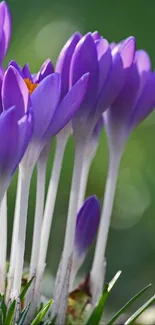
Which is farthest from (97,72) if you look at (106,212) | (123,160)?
(123,160)

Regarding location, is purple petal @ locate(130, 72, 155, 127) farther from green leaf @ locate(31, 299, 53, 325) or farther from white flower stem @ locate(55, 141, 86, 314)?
green leaf @ locate(31, 299, 53, 325)

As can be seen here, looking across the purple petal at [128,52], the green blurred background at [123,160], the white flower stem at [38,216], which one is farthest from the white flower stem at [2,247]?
the green blurred background at [123,160]

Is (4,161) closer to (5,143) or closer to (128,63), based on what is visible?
(5,143)

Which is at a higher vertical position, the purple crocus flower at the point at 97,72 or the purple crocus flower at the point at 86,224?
the purple crocus flower at the point at 97,72

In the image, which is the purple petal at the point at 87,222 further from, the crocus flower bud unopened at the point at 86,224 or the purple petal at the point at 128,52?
the purple petal at the point at 128,52

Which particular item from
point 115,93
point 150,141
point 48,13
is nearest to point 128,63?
point 115,93

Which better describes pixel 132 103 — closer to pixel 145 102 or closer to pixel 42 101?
pixel 145 102
